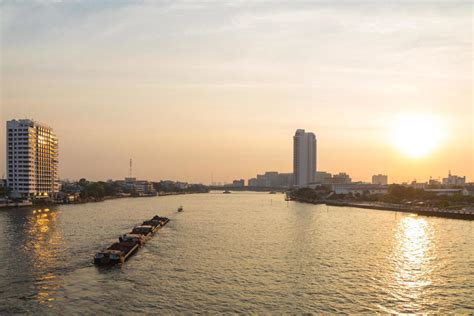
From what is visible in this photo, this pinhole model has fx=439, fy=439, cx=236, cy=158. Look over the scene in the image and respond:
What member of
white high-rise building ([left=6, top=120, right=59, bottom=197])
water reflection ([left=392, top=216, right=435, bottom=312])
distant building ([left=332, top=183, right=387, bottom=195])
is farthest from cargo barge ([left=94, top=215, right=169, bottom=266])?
distant building ([left=332, top=183, right=387, bottom=195])

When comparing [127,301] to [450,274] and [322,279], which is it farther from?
[450,274]

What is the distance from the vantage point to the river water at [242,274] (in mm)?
23469

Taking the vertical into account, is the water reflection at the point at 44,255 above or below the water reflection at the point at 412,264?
above

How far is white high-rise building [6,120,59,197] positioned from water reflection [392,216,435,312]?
95810 millimetres

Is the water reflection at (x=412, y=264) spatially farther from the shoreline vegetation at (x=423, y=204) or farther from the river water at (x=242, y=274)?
the shoreline vegetation at (x=423, y=204)

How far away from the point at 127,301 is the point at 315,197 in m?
141

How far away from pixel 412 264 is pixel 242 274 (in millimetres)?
14381

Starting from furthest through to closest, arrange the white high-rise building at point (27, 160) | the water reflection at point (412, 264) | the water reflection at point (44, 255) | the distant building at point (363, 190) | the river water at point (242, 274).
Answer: the distant building at point (363, 190) < the white high-rise building at point (27, 160) < the water reflection at point (44, 255) < the water reflection at point (412, 264) < the river water at point (242, 274)

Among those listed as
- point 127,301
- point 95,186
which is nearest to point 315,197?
point 95,186

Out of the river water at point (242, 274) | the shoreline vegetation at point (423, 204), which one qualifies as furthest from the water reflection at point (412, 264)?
the shoreline vegetation at point (423, 204)

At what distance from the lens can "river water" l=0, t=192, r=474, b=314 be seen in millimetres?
23469

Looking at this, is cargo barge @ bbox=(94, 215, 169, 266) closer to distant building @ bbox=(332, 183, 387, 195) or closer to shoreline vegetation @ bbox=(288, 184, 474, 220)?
shoreline vegetation @ bbox=(288, 184, 474, 220)

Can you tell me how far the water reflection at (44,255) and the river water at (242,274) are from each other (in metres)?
0.08

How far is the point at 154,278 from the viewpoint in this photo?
2909 cm
